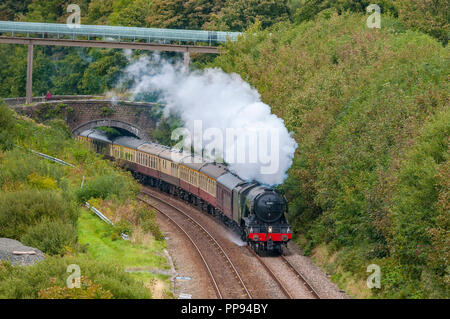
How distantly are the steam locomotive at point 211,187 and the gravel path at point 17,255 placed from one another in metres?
8.79

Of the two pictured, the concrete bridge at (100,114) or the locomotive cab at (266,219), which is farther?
the concrete bridge at (100,114)

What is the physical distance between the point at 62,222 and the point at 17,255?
3683mm

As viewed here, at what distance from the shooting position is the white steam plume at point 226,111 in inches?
1175

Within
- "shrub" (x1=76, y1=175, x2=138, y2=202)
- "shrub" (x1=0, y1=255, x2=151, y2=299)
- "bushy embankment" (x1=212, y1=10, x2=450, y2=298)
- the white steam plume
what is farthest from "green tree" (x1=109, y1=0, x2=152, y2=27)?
"shrub" (x1=0, y1=255, x2=151, y2=299)

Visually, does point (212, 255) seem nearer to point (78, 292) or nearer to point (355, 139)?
point (355, 139)

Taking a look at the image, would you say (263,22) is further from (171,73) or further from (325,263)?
(325,263)

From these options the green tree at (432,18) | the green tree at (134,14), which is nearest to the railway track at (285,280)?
the green tree at (432,18)

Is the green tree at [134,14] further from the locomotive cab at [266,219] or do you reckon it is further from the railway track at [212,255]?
the locomotive cab at [266,219]

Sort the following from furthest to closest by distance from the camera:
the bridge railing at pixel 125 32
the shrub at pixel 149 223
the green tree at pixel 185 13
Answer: the green tree at pixel 185 13 < the bridge railing at pixel 125 32 < the shrub at pixel 149 223

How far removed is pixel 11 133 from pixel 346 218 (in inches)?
926

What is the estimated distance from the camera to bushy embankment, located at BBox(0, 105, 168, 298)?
20281mm

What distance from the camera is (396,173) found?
24.9 metres

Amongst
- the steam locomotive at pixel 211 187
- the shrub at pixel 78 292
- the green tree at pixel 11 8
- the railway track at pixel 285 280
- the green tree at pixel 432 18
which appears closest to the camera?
the shrub at pixel 78 292

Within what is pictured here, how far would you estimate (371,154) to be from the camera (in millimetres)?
28188
